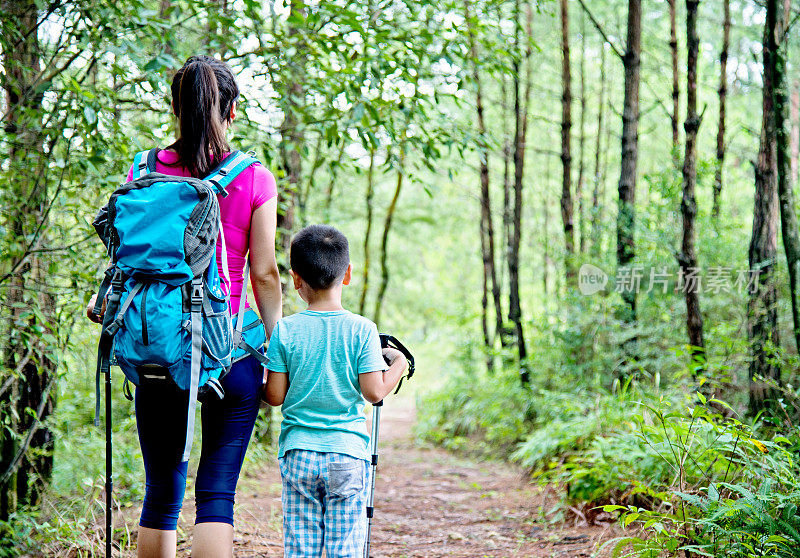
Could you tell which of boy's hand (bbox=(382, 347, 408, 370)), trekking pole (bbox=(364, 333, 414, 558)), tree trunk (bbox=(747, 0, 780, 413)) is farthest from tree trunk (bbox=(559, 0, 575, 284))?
boy's hand (bbox=(382, 347, 408, 370))

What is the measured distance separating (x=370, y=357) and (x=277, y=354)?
32 cm

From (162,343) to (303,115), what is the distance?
293cm

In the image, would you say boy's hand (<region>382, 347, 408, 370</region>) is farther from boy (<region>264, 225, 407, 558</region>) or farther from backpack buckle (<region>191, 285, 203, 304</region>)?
backpack buckle (<region>191, 285, 203, 304</region>)

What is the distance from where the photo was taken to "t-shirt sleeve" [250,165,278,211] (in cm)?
241

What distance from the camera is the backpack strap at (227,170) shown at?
2289 millimetres

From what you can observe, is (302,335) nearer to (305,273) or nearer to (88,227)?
(305,273)

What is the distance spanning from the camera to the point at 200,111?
2.32m

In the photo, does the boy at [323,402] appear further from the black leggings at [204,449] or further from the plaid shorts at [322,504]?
the black leggings at [204,449]

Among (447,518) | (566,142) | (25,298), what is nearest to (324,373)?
(25,298)

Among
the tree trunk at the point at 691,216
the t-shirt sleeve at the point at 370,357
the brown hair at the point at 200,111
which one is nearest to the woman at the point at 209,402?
the brown hair at the point at 200,111

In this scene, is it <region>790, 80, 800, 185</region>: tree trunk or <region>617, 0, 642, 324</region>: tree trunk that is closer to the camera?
<region>617, 0, 642, 324</region>: tree trunk

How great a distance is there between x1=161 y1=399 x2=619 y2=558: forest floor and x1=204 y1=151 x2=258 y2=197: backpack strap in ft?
7.56

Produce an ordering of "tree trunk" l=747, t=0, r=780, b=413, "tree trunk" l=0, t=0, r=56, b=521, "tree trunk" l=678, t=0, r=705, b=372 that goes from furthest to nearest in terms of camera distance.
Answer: "tree trunk" l=678, t=0, r=705, b=372 → "tree trunk" l=747, t=0, r=780, b=413 → "tree trunk" l=0, t=0, r=56, b=521

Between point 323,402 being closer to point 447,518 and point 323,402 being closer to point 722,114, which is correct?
point 447,518
